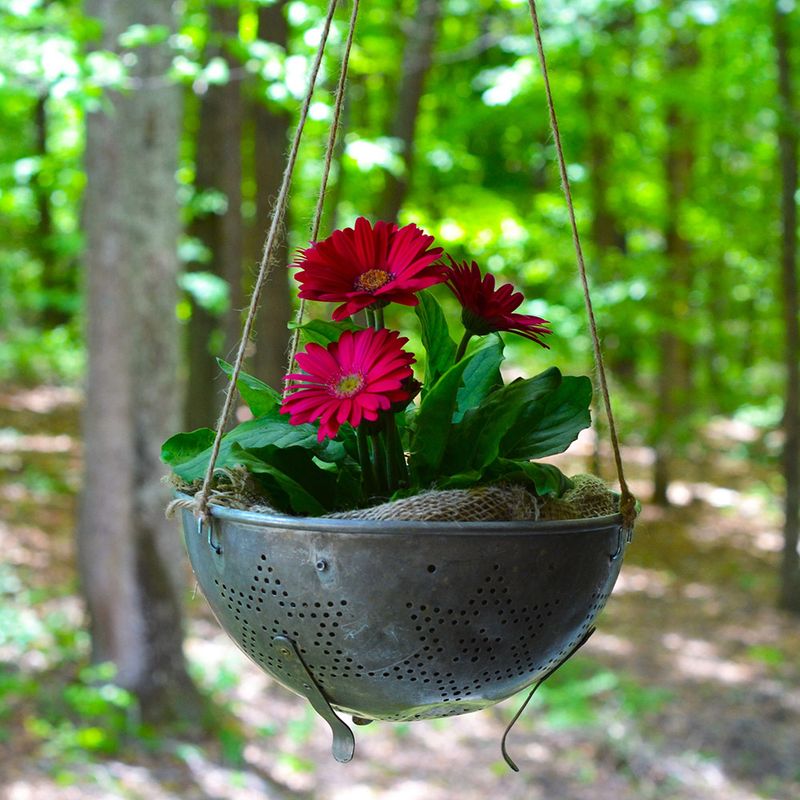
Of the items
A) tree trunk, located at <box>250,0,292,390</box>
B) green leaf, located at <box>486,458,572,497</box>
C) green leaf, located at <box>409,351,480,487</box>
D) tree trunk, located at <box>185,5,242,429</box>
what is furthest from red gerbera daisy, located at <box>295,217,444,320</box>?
tree trunk, located at <box>185,5,242,429</box>

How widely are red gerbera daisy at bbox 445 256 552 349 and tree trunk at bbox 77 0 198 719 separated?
318 cm

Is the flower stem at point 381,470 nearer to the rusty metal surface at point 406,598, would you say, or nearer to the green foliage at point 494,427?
the green foliage at point 494,427

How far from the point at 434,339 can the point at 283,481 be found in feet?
1.00

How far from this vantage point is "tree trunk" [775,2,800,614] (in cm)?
650

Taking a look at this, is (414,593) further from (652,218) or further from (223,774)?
(652,218)

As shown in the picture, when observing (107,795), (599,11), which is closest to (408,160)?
Answer: (599,11)

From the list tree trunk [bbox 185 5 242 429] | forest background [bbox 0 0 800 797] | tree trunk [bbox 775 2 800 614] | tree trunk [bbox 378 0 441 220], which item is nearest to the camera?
forest background [bbox 0 0 800 797]

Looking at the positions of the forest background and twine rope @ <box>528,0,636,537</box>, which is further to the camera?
the forest background

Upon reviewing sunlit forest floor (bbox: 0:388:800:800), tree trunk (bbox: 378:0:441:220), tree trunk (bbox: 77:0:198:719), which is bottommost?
sunlit forest floor (bbox: 0:388:800:800)

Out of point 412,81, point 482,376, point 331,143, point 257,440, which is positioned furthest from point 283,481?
point 412,81

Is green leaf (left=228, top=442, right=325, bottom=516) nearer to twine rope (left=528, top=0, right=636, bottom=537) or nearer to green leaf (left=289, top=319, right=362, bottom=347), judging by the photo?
green leaf (left=289, top=319, right=362, bottom=347)

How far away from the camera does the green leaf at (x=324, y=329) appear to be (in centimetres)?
113

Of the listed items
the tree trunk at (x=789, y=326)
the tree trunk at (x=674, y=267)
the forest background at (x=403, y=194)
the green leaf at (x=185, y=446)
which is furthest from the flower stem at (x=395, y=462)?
the tree trunk at (x=674, y=267)

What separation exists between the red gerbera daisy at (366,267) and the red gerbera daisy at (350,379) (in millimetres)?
38
